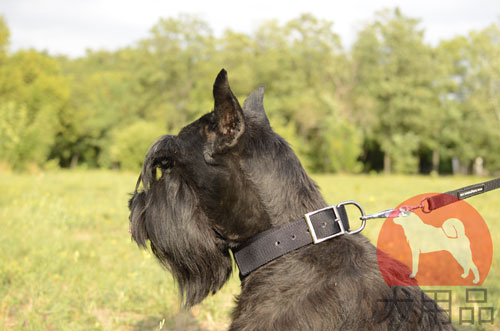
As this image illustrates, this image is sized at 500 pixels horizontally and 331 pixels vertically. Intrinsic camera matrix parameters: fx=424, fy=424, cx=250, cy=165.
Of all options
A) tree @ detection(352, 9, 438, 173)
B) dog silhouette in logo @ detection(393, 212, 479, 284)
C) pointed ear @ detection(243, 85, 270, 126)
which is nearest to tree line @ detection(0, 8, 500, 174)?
tree @ detection(352, 9, 438, 173)

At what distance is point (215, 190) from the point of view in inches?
90.8

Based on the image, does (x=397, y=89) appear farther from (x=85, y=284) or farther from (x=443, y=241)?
(x=85, y=284)

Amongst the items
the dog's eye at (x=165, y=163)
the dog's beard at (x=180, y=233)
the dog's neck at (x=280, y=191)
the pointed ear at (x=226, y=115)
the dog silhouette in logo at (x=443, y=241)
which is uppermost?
the pointed ear at (x=226, y=115)

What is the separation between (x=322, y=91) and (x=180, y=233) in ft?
144

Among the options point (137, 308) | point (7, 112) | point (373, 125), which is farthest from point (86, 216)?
point (373, 125)

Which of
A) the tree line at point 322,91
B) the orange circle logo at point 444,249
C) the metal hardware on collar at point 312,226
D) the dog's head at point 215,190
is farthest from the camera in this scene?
the tree line at point 322,91

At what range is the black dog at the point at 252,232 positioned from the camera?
2068mm

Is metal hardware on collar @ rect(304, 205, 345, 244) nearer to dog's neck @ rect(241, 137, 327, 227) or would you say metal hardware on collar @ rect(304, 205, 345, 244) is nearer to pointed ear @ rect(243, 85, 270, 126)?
dog's neck @ rect(241, 137, 327, 227)

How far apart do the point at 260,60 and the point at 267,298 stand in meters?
44.2

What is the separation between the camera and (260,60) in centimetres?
4478

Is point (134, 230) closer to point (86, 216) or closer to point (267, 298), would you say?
point (267, 298)

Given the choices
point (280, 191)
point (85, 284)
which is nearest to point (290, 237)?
point (280, 191)

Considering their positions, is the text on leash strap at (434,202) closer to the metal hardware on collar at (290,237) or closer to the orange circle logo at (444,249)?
the metal hardware on collar at (290,237)

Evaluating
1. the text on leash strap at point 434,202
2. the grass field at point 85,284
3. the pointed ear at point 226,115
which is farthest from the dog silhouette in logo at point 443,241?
the pointed ear at point 226,115
